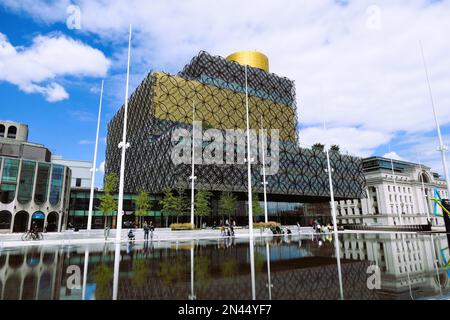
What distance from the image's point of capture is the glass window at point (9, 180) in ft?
162

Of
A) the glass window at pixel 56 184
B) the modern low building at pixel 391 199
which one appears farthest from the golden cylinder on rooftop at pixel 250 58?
the glass window at pixel 56 184

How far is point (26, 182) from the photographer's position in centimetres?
5188

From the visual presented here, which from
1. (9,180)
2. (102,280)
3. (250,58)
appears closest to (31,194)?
(9,180)

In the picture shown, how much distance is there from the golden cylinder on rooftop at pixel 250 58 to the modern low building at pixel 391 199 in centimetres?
5601

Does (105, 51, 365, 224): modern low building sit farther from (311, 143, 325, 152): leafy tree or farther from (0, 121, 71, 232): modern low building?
(0, 121, 71, 232): modern low building

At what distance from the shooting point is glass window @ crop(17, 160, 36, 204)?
5100cm

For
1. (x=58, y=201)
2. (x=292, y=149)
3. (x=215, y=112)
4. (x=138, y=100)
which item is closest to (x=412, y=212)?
(x=292, y=149)

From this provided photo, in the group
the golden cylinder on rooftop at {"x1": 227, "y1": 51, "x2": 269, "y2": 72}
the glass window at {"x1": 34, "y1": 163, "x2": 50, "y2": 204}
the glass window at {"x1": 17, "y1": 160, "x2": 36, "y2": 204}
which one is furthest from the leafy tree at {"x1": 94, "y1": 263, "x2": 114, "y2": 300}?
the golden cylinder on rooftop at {"x1": 227, "y1": 51, "x2": 269, "y2": 72}

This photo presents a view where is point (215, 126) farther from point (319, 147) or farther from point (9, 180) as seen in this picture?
point (9, 180)

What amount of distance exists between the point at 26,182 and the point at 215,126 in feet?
135

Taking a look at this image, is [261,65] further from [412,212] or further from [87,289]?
[87,289]
